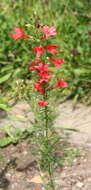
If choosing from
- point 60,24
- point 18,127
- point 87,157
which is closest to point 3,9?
point 60,24

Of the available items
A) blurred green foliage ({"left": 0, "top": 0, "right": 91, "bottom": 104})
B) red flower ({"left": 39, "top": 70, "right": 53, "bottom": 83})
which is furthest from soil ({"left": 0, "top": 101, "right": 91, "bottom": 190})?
red flower ({"left": 39, "top": 70, "right": 53, "bottom": 83})

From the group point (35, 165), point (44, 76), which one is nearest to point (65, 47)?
point (35, 165)

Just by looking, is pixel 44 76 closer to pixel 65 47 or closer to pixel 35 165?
pixel 35 165

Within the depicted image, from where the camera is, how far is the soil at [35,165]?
3.12 metres

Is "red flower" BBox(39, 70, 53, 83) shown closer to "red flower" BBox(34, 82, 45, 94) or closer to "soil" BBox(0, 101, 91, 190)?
"red flower" BBox(34, 82, 45, 94)

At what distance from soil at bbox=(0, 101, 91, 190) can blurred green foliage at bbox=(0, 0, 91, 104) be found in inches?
18.3

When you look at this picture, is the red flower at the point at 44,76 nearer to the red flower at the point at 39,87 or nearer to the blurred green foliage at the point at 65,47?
the red flower at the point at 39,87

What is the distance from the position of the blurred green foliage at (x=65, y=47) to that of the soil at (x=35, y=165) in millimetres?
465

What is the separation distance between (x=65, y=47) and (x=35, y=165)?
1.76 m

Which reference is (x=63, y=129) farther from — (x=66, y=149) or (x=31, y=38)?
(x=31, y=38)

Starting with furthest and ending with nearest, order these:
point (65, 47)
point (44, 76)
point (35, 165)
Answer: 1. point (65, 47)
2. point (35, 165)
3. point (44, 76)

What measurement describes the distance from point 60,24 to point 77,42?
0.33 metres

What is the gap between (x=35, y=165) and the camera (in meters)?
3.36

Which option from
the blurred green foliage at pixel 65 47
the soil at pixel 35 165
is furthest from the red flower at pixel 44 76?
the blurred green foliage at pixel 65 47
